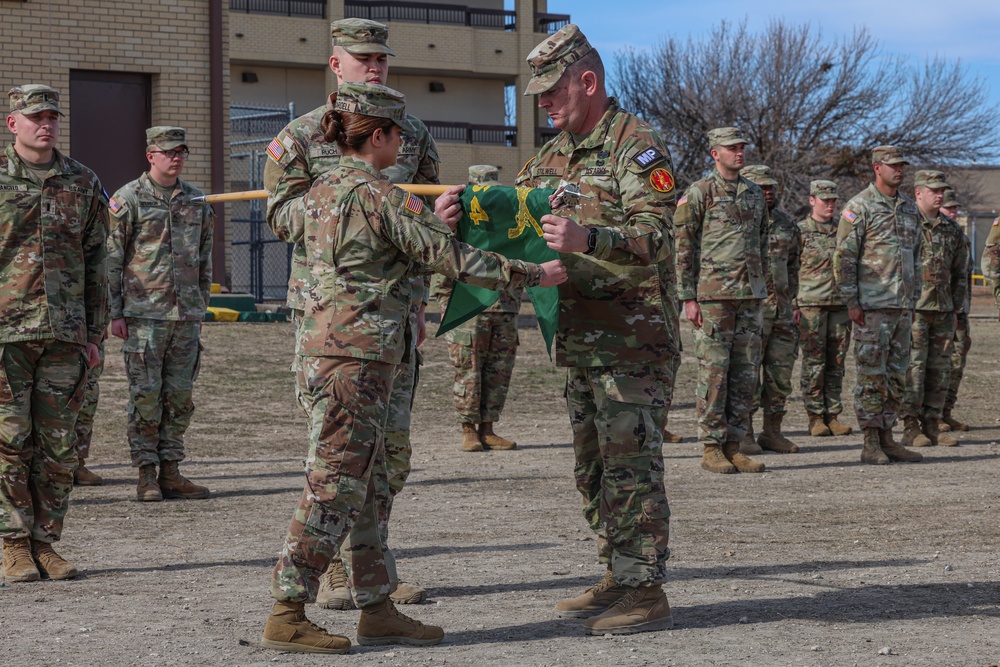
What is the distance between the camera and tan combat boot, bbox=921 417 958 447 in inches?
488

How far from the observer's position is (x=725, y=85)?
4275 cm

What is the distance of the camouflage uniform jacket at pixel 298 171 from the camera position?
577cm

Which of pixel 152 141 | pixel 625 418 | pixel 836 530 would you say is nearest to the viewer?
pixel 625 418

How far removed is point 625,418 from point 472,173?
23.4 feet

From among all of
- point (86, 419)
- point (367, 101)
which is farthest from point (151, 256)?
point (367, 101)

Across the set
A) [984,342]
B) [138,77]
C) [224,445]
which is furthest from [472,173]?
[984,342]

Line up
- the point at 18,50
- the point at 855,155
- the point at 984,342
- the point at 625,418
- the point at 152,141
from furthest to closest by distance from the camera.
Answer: the point at 855,155 → the point at 984,342 → the point at 18,50 → the point at 152,141 → the point at 625,418

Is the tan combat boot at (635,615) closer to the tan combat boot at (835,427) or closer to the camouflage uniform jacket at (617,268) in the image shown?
the camouflage uniform jacket at (617,268)

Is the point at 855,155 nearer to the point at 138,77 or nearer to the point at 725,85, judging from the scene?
the point at 725,85

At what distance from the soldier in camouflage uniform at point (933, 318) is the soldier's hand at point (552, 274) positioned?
7835 mm

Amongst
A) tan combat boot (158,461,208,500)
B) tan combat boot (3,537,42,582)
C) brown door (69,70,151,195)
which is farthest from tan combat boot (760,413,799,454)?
brown door (69,70,151,195)

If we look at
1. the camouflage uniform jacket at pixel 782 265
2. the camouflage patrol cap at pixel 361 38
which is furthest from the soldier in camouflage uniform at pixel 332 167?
the camouflage uniform jacket at pixel 782 265

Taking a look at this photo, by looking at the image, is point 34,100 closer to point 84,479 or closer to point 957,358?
point 84,479

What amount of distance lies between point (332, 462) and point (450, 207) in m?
1.10
